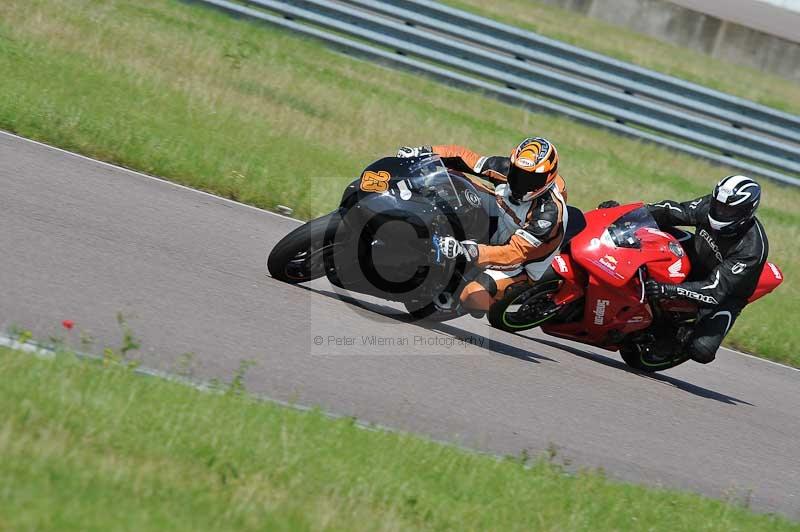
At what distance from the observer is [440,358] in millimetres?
7156

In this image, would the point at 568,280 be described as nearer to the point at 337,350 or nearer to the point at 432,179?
the point at 432,179

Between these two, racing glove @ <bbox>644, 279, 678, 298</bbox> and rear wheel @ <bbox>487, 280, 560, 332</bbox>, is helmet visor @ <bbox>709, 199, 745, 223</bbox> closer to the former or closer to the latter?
racing glove @ <bbox>644, 279, 678, 298</bbox>

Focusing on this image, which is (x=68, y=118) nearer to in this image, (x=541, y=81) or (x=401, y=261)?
(x=401, y=261)

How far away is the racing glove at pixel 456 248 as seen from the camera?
22.9 ft

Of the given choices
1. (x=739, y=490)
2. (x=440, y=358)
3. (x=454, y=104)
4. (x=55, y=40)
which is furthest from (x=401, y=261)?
(x=454, y=104)

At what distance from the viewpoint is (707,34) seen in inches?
Result: 1158

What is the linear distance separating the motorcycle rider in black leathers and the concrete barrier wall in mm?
22326

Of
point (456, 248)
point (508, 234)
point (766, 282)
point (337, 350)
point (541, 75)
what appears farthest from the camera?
point (541, 75)

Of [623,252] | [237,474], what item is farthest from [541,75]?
[237,474]

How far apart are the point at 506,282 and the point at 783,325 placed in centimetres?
473

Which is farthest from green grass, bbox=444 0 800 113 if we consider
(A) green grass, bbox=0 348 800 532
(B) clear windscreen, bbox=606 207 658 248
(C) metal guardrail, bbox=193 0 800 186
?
(A) green grass, bbox=0 348 800 532

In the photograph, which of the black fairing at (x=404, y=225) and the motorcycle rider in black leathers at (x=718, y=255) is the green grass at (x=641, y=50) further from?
the black fairing at (x=404, y=225)

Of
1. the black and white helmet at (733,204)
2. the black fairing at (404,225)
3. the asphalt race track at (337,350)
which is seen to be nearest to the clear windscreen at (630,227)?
the black and white helmet at (733,204)

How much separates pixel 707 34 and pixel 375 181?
24.7 meters
